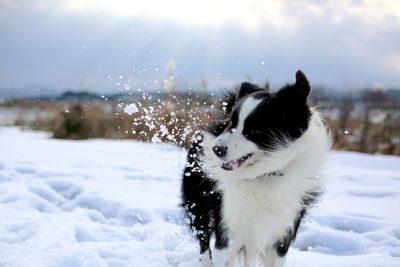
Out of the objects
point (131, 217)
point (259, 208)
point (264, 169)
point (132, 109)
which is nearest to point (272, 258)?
point (259, 208)

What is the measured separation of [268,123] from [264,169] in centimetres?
30

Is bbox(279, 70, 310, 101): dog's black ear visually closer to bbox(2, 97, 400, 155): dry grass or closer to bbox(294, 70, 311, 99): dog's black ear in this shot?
bbox(294, 70, 311, 99): dog's black ear

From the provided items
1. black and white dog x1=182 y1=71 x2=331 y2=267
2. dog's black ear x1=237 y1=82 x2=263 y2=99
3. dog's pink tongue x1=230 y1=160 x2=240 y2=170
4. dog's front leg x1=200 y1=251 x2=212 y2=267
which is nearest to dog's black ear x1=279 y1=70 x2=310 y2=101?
black and white dog x1=182 y1=71 x2=331 y2=267

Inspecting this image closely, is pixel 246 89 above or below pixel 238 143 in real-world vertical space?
above

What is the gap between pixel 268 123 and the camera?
3.29 meters

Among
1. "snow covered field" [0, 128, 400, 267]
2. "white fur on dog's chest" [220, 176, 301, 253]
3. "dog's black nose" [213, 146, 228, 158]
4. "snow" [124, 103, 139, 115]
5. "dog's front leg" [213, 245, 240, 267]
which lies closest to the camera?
"dog's black nose" [213, 146, 228, 158]

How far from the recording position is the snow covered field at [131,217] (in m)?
4.29

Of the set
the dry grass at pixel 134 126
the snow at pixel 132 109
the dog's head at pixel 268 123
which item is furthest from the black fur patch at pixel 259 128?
the dry grass at pixel 134 126

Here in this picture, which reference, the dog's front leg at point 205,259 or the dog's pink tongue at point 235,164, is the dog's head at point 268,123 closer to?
the dog's pink tongue at point 235,164

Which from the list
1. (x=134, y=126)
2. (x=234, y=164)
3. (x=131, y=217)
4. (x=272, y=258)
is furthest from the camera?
(x=134, y=126)

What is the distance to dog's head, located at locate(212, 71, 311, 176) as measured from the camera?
3.25 metres

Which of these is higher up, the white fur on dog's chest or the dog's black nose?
the dog's black nose

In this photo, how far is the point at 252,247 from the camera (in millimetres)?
3523

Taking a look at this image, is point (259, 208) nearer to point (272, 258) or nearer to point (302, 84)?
point (272, 258)
